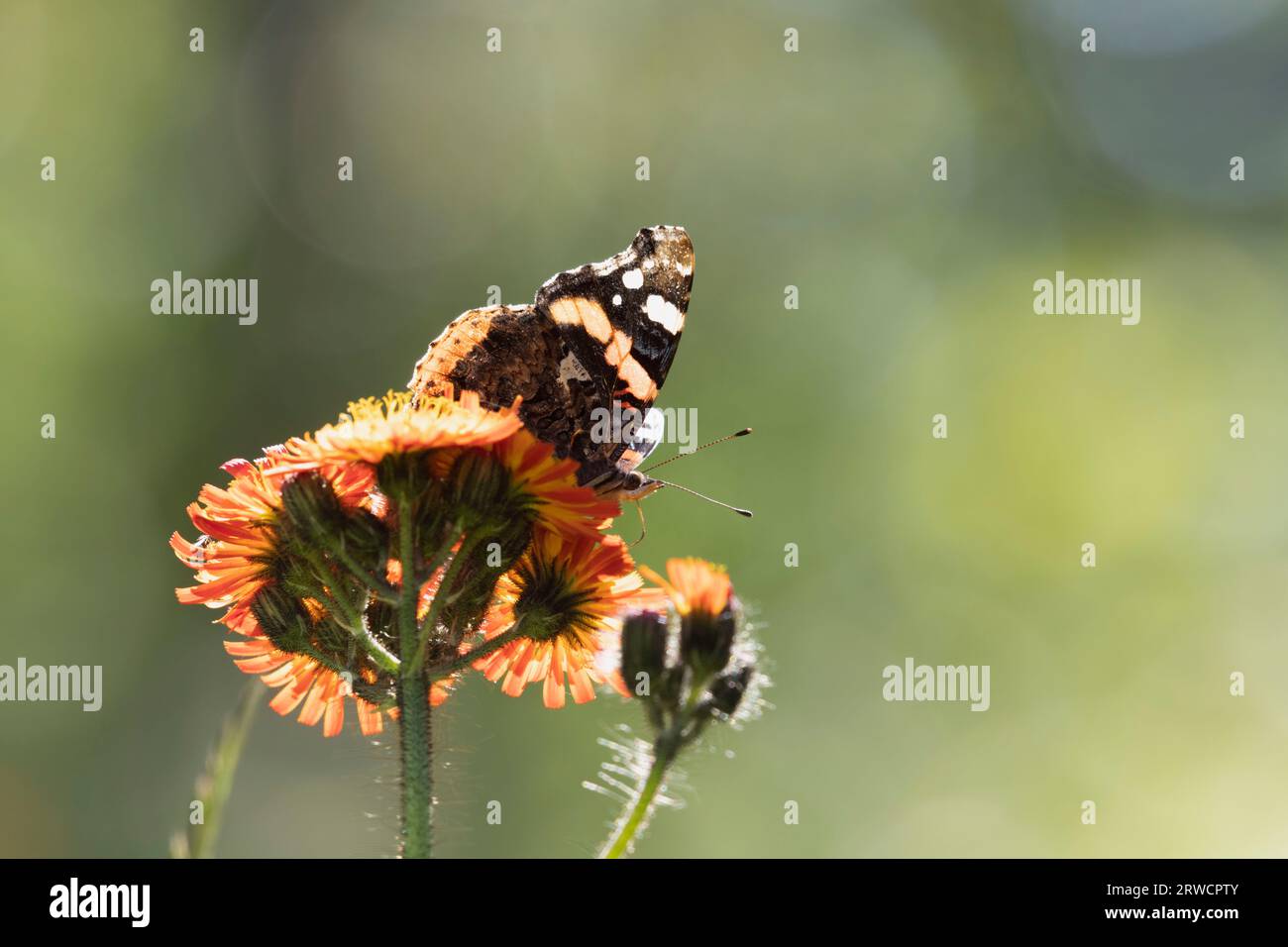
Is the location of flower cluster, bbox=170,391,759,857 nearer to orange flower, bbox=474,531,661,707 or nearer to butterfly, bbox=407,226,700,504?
orange flower, bbox=474,531,661,707

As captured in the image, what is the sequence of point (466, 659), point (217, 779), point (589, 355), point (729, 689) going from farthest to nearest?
point (589, 355) < point (729, 689) < point (466, 659) < point (217, 779)

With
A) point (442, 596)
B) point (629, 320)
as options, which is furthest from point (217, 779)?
point (629, 320)

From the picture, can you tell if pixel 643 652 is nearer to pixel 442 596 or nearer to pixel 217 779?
pixel 442 596

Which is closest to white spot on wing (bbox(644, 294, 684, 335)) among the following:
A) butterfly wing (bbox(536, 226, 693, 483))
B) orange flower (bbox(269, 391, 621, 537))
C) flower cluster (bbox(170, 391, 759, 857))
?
butterfly wing (bbox(536, 226, 693, 483))

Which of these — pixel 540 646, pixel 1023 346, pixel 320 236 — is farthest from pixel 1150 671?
pixel 540 646

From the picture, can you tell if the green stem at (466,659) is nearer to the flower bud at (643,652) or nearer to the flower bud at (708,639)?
the flower bud at (643,652)

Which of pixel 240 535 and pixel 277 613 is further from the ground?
pixel 240 535

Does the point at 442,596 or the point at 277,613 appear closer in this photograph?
the point at 442,596
